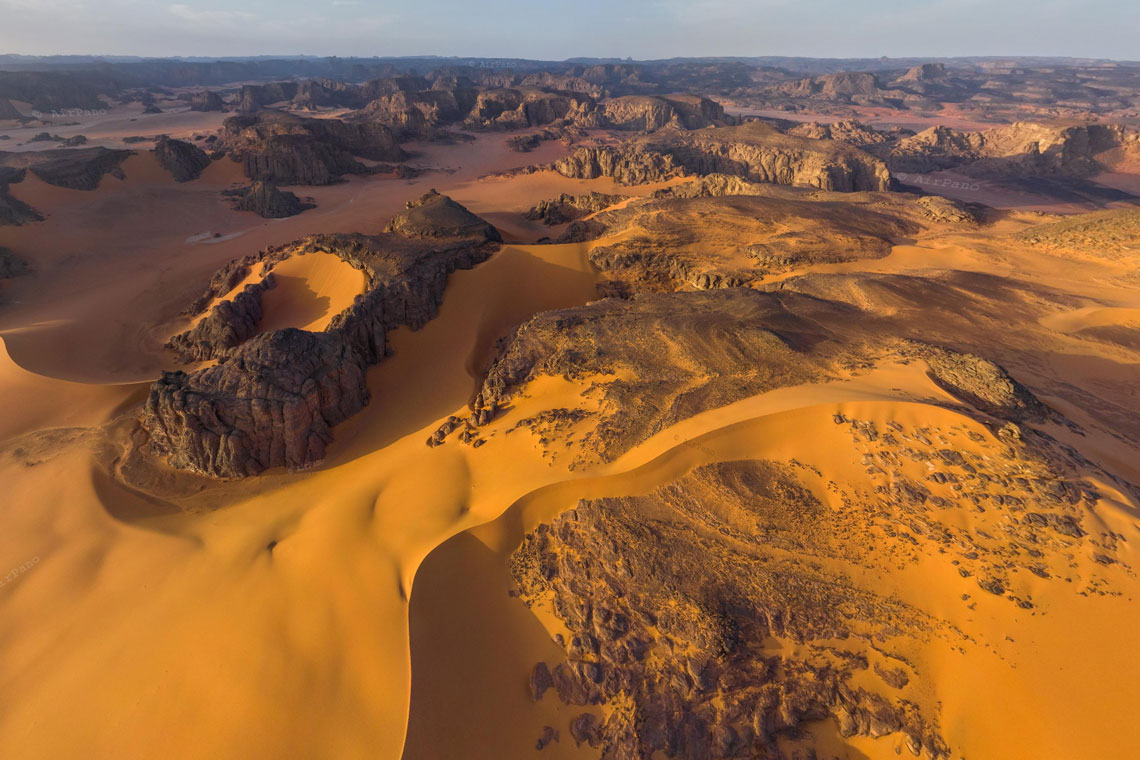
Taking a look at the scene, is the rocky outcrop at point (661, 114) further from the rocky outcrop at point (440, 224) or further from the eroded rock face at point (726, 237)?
the rocky outcrop at point (440, 224)

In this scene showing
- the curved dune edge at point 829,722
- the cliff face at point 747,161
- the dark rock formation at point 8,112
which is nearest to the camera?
the curved dune edge at point 829,722

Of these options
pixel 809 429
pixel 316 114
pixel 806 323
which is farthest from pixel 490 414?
pixel 316 114

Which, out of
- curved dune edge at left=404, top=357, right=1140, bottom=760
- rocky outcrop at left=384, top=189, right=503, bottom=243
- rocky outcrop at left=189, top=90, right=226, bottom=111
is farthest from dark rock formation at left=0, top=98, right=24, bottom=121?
curved dune edge at left=404, top=357, right=1140, bottom=760

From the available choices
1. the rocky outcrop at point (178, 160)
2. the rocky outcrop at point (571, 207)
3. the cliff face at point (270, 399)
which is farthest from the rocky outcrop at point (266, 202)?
the cliff face at point (270, 399)

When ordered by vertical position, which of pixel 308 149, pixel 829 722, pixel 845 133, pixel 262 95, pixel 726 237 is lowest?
pixel 829 722

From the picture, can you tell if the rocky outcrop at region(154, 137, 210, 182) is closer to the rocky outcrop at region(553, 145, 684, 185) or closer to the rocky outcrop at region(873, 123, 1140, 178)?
the rocky outcrop at region(553, 145, 684, 185)

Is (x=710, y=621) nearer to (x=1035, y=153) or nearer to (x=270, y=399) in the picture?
(x=270, y=399)

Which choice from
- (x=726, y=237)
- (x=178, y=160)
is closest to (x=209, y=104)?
(x=178, y=160)

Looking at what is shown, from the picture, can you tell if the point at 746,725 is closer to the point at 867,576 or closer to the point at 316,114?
the point at 867,576
